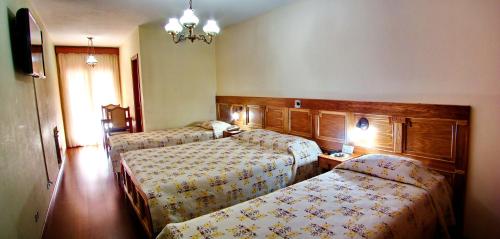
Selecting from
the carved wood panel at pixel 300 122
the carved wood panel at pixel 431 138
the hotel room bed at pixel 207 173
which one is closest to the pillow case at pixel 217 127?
the hotel room bed at pixel 207 173

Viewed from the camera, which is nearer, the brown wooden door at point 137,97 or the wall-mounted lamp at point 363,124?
the wall-mounted lamp at point 363,124

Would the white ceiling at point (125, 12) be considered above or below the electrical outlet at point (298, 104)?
above

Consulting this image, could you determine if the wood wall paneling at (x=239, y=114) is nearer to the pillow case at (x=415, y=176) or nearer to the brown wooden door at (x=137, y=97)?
the brown wooden door at (x=137, y=97)

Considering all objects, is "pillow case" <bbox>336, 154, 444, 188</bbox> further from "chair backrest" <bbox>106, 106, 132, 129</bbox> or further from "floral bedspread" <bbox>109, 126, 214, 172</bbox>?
"chair backrest" <bbox>106, 106, 132, 129</bbox>

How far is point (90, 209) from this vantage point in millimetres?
3295

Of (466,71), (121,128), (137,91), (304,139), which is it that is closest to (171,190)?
(304,139)

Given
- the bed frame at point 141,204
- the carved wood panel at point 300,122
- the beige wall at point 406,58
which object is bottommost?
the bed frame at point 141,204

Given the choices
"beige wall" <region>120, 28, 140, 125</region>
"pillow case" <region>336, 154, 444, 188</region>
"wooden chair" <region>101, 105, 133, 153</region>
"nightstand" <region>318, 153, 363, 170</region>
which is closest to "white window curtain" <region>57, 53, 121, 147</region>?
"beige wall" <region>120, 28, 140, 125</region>

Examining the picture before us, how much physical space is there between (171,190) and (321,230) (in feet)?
4.15

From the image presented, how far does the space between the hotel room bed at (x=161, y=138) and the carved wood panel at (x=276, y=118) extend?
35.1 inches

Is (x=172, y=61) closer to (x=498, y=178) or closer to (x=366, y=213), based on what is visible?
(x=366, y=213)

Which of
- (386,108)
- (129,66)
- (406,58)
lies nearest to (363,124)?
(386,108)

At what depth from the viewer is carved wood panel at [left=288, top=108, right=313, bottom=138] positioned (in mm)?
3588

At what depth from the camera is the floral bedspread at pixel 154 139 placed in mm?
3875
